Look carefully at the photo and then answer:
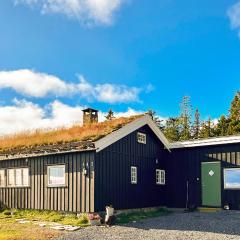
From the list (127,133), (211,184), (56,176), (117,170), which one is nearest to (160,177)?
(211,184)

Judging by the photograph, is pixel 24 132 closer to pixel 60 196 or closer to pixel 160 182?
pixel 60 196

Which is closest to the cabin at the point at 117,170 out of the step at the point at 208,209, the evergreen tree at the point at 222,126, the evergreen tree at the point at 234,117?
the step at the point at 208,209

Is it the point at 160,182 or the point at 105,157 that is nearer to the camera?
the point at 105,157

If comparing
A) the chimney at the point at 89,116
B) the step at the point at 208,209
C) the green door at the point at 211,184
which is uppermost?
the chimney at the point at 89,116

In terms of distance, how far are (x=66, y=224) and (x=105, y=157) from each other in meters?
3.53

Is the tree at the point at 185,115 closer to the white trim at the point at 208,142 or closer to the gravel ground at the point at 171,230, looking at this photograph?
the white trim at the point at 208,142

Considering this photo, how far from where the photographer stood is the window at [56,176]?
59.5ft

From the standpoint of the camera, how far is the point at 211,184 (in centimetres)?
2039

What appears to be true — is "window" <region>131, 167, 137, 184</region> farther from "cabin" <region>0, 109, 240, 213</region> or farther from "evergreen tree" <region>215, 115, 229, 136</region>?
"evergreen tree" <region>215, 115, 229, 136</region>

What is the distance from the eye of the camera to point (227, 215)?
1784 cm

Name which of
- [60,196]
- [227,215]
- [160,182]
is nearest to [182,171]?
[160,182]

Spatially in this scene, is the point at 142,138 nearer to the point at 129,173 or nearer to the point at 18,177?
the point at 129,173

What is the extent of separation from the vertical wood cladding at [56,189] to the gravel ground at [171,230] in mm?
2763

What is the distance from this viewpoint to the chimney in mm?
22234
